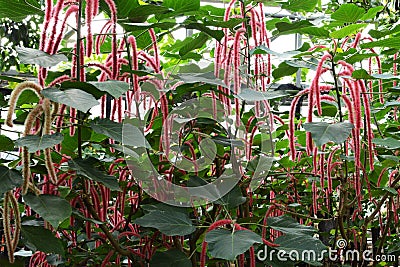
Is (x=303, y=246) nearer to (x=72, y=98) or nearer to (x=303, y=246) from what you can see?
(x=303, y=246)

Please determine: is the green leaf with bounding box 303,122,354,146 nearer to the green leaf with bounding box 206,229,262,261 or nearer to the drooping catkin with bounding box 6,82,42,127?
the green leaf with bounding box 206,229,262,261

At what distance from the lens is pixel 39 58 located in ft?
2.59

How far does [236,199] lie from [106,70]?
35cm

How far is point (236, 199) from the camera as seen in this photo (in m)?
0.98

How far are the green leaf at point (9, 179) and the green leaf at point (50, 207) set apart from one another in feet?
0.10

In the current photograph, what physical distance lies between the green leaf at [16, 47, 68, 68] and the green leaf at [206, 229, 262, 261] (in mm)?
373

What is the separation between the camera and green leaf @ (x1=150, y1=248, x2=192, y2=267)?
89cm

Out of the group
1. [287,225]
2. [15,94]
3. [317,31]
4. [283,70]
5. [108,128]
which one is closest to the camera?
[15,94]

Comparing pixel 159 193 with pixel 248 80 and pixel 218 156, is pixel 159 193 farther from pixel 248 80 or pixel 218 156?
pixel 248 80

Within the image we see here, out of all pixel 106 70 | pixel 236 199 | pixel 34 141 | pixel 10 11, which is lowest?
pixel 236 199

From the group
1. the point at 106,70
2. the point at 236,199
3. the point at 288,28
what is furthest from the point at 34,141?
the point at 288,28

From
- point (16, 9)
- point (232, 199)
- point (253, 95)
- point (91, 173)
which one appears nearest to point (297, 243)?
point (232, 199)

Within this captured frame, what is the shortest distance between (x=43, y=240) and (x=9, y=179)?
0.42 feet
